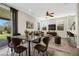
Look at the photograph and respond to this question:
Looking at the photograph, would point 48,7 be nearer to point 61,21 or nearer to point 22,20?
point 61,21

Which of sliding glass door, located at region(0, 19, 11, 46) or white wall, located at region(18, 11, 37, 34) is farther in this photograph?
white wall, located at region(18, 11, 37, 34)

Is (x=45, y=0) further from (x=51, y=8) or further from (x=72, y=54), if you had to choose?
(x=72, y=54)

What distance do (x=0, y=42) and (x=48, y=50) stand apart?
3.18 feet

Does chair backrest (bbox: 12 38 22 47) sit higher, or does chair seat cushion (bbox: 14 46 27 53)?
chair backrest (bbox: 12 38 22 47)

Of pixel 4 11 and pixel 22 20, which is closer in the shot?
pixel 4 11

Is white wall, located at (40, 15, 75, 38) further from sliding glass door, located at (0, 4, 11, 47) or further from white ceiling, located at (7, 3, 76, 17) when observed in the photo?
sliding glass door, located at (0, 4, 11, 47)

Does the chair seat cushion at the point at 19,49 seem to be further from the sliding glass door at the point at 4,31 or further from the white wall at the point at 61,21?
the white wall at the point at 61,21

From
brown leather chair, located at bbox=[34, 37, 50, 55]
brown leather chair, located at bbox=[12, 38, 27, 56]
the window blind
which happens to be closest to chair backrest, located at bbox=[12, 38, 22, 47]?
brown leather chair, located at bbox=[12, 38, 27, 56]

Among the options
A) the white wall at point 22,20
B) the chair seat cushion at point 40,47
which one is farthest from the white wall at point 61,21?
the chair seat cushion at point 40,47

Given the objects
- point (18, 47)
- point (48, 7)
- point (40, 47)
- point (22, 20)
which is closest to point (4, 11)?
point (22, 20)

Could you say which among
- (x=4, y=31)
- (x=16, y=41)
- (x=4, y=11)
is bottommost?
(x=16, y=41)

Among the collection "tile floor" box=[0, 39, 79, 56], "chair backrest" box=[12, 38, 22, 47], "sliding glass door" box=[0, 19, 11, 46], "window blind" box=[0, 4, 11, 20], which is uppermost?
"window blind" box=[0, 4, 11, 20]

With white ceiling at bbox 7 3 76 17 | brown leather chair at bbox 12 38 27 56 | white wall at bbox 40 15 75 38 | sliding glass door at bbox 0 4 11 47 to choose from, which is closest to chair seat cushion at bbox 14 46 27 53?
brown leather chair at bbox 12 38 27 56

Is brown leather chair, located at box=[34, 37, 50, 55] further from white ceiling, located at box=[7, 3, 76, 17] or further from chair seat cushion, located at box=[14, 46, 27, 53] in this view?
white ceiling, located at box=[7, 3, 76, 17]
